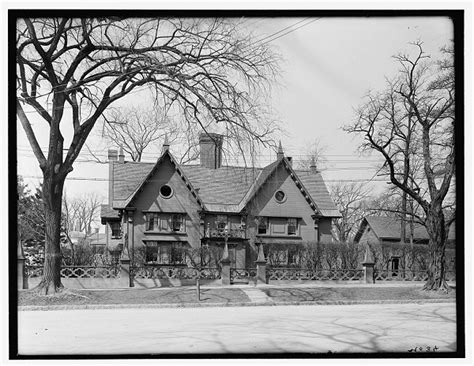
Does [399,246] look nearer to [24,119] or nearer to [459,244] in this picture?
[459,244]

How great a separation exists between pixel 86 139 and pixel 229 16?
8.28ft

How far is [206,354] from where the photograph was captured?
7855 mm

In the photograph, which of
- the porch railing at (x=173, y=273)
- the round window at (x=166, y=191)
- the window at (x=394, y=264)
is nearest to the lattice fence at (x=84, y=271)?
the porch railing at (x=173, y=273)

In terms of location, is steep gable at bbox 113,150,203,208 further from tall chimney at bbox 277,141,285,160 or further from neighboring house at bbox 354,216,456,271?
neighboring house at bbox 354,216,456,271

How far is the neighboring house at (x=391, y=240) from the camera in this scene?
30.7 feet

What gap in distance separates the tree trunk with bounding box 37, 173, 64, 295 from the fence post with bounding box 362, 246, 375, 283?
170 inches

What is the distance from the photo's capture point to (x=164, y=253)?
9289 millimetres

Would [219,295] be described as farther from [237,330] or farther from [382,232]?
[382,232]

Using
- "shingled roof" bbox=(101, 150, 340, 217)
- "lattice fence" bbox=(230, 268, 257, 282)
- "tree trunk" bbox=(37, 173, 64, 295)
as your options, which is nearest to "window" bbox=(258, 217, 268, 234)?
"shingled roof" bbox=(101, 150, 340, 217)

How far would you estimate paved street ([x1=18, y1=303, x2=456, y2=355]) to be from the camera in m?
7.94

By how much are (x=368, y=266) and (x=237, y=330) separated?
7.80ft

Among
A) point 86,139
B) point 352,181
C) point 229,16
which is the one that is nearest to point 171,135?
point 86,139

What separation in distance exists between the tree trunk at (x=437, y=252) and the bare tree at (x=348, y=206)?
0.95 m

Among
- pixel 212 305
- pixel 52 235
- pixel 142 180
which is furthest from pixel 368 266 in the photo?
pixel 52 235
